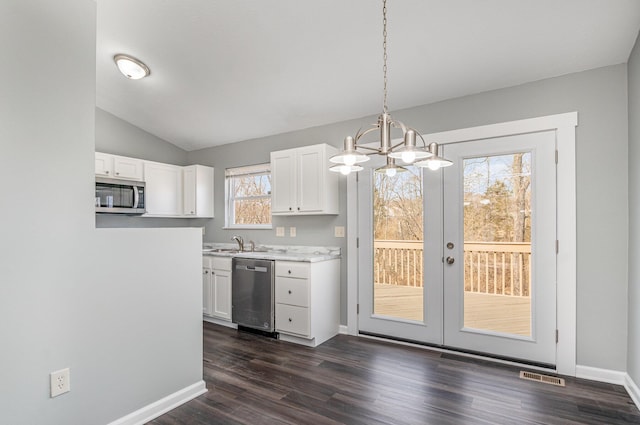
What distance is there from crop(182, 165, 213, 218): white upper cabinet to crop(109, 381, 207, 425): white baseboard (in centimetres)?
288

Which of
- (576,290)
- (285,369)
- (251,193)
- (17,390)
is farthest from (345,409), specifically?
(251,193)

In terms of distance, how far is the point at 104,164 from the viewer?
4.20 meters

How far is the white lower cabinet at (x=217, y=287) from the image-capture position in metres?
4.07

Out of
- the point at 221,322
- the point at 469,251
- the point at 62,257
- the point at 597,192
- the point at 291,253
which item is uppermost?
the point at 597,192

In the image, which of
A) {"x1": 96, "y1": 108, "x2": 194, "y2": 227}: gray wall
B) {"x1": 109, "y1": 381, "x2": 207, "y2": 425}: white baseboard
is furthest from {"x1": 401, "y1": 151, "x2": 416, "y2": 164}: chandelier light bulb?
{"x1": 96, "y1": 108, "x2": 194, "y2": 227}: gray wall

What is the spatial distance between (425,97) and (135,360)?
320 cm

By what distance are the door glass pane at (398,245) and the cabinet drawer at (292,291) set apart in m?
0.78

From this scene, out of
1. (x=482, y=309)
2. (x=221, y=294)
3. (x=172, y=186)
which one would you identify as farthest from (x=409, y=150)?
(x=172, y=186)

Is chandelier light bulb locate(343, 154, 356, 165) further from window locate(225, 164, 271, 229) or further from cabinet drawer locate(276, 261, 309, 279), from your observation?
window locate(225, 164, 271, 229)

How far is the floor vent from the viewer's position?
2619 millimetres

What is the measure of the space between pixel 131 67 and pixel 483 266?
12.4ft

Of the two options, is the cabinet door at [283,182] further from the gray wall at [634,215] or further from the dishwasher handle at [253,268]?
the gray wall at [634,215]

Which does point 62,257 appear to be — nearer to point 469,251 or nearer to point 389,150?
point 389,150

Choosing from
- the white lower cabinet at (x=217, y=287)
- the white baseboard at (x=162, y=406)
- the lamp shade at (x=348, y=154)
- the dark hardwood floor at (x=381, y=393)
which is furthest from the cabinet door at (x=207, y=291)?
the lamp shade at (x=348, y=154)
